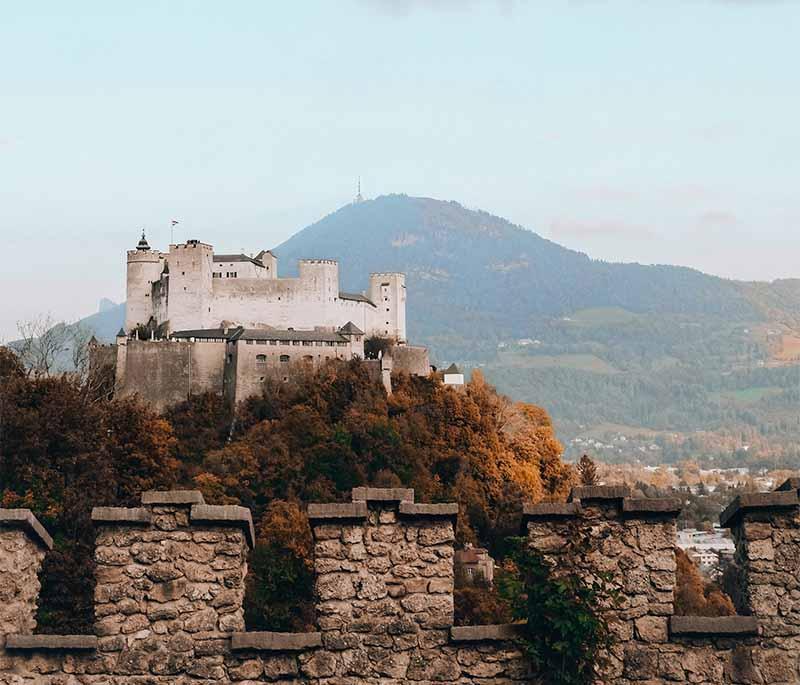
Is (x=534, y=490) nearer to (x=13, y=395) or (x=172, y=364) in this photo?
(x=172, y=364)

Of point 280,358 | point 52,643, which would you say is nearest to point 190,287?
point 280,358

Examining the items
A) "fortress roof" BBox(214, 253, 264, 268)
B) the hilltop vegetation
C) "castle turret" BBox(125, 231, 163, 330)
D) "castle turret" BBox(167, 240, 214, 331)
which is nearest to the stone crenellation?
the hilltop vegetation

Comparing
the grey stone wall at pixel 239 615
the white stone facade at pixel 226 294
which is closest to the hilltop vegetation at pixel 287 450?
the white stone facade at pixel 226 294

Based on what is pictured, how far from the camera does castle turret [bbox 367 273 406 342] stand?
4513 inches

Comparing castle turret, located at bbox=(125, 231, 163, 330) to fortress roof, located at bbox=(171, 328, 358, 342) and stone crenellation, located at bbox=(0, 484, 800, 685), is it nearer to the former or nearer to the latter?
fortress roof, located at bbox=(171, 328, 358, 342)

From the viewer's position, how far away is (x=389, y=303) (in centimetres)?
11725

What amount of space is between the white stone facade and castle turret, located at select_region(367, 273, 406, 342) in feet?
8.87

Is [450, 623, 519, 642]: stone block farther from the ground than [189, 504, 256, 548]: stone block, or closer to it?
closer to it

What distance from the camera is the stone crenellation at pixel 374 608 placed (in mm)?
9328

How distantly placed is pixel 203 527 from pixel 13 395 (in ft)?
159

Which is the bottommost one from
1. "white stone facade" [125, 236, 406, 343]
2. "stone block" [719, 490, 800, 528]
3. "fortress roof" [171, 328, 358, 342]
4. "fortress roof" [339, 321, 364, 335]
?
"stone block" [719, 490, 800, 528]

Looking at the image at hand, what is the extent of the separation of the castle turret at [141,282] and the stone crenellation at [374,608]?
3872 inches

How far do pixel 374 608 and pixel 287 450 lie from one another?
248 feet

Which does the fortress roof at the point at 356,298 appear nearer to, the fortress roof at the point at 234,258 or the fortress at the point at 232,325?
the fortress at the point at 232,325
